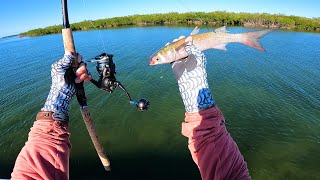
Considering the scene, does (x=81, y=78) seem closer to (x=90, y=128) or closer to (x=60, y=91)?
(x=60, y=91)

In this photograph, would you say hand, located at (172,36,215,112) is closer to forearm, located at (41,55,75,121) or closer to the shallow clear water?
forearm, located at (41,55,75,121)

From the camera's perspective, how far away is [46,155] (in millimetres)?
2486

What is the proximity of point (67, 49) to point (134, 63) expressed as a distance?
48.1 ft

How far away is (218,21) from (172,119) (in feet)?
144

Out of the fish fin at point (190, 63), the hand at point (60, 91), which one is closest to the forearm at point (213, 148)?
the fish fin at point (190, 63)

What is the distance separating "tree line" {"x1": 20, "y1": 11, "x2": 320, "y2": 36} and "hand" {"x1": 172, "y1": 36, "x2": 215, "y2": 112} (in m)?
39.1

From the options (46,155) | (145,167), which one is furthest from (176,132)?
(46,155)

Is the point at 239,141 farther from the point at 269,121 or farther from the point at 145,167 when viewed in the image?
the point at 145,167

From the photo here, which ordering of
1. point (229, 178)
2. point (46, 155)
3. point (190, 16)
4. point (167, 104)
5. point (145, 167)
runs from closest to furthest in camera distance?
point (229, 178), point (46, 155), point (145, 167), point (167, 104), point (190, 16)

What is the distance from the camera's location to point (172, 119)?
36.2 ft

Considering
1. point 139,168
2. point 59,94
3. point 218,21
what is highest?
point 218,21

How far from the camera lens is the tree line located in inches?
1676

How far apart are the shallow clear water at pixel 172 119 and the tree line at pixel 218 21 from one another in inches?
1050

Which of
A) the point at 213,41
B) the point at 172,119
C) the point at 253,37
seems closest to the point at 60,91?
the point at 213,41
